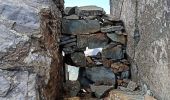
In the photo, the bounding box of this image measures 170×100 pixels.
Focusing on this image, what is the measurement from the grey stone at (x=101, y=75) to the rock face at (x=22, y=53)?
5.32 feet

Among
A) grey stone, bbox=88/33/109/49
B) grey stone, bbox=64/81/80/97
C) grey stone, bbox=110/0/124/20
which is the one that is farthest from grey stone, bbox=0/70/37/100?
grey stone, bbox=110/0/124/20

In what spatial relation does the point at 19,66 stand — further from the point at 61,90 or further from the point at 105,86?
the point at 105,86

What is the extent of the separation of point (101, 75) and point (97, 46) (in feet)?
1.41

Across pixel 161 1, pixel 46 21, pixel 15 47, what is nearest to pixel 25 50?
pixel 15 47

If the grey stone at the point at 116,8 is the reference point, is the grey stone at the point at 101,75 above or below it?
below

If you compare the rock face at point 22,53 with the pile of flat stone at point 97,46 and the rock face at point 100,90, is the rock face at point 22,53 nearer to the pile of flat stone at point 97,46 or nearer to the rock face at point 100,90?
the rock face at point 100,90

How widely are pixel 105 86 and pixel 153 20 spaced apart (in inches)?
54.4

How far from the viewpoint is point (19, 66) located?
8.87 feet

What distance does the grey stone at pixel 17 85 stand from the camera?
2539 mm

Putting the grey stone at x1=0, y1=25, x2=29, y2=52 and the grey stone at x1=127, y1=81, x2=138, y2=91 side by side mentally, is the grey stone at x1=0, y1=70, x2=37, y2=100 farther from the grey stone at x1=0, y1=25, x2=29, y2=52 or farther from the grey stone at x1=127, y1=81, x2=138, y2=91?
the grey stone at x1=127, y1=81, x2=138, y2=91

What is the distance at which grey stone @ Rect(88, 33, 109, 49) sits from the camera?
468cm

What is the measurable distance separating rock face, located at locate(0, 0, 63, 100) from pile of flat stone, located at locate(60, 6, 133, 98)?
1452mm

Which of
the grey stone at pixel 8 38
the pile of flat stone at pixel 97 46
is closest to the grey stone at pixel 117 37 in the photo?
the pile of flat stone at pixel 97 46

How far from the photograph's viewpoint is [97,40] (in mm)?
4703
